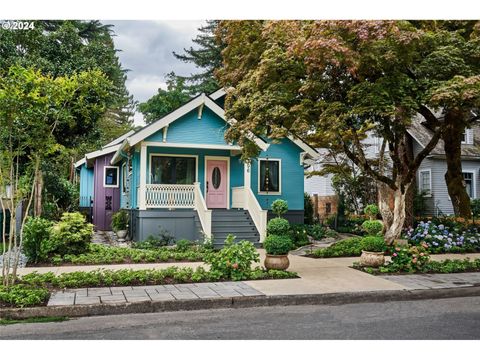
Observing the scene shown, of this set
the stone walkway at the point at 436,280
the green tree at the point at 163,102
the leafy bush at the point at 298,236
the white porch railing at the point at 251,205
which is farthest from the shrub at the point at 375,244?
the green tree at the point at 163,102

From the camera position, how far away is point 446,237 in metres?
13.2

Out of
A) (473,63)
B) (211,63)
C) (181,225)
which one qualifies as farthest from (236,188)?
(211,63)

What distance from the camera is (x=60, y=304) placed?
6.24 m

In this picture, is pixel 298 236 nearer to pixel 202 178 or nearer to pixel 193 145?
pixel 202 178

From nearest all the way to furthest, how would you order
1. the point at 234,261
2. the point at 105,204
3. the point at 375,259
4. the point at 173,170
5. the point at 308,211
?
the point at 234,261, the point at 375,259, the point at 173,170, the point at 105,204, the point at 308,211

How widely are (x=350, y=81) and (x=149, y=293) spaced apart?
A: 634 cm

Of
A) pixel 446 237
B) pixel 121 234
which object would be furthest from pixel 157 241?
pixel 446 237

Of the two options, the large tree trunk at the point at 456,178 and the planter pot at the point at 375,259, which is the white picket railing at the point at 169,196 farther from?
the large tree trunk at the point at 456,178

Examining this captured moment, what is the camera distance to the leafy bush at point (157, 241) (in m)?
13.5

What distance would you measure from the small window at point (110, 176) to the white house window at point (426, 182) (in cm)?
1471

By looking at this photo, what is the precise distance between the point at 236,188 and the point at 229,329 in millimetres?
11425

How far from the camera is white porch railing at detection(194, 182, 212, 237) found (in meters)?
14.1

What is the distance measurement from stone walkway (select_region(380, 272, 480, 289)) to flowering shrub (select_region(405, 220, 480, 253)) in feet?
12.0

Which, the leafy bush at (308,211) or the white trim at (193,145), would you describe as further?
the leafy bush at (308,211)
